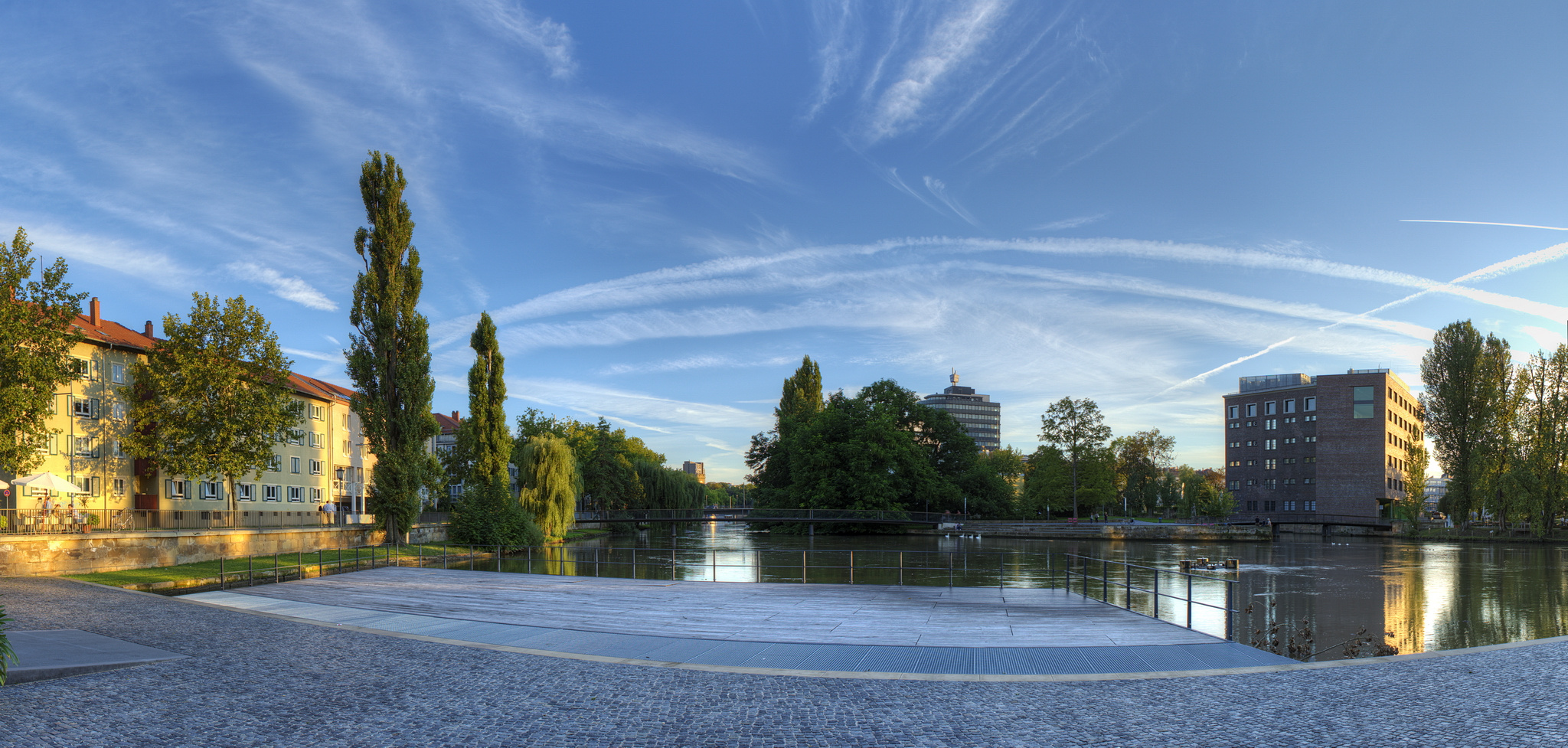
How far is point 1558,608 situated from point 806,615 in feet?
83.8

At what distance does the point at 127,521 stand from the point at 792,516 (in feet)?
152

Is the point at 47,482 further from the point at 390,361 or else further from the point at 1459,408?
the point at 1459,408

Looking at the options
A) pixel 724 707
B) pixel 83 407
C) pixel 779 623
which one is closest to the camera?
pixel 724 707

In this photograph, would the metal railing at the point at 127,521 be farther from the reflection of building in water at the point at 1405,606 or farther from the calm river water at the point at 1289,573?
the reflection of building in water at the point at 1405,606

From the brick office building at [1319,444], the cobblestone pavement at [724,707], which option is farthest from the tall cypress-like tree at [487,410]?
the brick office building at [1319,444]

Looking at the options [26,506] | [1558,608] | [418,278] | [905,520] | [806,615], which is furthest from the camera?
[905,520]

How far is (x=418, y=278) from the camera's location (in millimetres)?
39156

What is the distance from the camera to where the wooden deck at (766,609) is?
10453 millimetres

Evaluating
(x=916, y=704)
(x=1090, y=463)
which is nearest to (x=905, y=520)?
(x=1090, y=463)

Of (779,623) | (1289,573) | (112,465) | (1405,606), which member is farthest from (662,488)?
(779,623)

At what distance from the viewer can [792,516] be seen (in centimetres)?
6894

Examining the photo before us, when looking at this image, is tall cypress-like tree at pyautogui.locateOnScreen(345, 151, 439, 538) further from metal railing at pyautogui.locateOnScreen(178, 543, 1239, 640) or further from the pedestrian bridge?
the pedestrian bridge

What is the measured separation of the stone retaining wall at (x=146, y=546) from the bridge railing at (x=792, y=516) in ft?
96.3

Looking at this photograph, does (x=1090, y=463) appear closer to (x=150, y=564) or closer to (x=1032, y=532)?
(x=1032, y=532)
